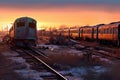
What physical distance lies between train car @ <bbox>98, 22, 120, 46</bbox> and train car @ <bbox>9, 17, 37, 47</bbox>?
8721 millimetres

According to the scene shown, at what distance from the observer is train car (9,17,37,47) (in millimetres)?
40812

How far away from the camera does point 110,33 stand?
44.5m

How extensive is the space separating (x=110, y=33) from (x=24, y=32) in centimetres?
1020

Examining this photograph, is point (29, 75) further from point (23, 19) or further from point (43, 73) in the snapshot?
point (23, 19)

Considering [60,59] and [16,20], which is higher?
[16,20]

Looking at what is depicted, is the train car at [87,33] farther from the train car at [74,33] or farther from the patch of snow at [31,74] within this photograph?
the patch of snow at [31,74]

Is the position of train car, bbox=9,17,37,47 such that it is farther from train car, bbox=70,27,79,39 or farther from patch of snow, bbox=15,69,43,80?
train car, bbox=70,27,79,39

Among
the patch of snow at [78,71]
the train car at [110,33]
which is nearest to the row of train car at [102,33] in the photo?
the train car at [110,33]

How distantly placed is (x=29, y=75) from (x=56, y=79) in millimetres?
1625

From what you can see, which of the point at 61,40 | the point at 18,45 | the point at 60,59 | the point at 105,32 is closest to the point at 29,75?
the point at 60,59

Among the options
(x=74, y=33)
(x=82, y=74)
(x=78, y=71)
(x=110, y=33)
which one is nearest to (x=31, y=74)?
(x=82, y=74)

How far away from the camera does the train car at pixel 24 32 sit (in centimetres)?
4081

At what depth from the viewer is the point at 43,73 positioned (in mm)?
17484

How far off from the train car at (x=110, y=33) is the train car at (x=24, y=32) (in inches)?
343
